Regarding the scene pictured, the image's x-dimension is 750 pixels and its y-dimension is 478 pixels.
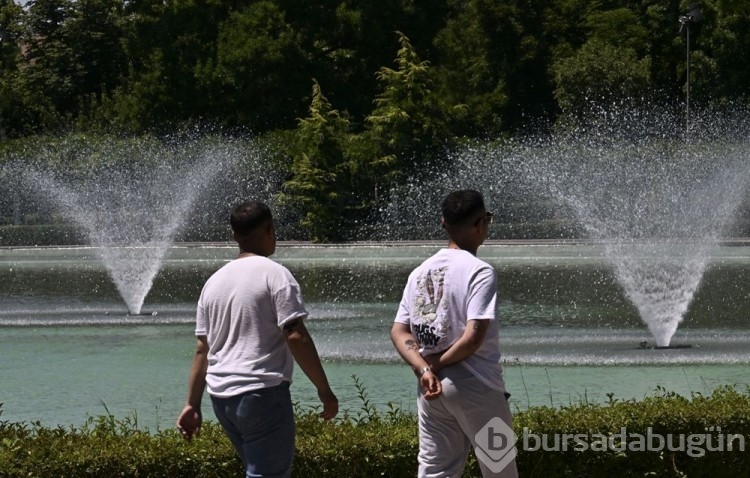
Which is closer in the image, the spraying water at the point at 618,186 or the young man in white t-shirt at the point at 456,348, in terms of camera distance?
the young man in white t-shirt at the point at 456,348

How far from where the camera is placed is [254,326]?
17.3 ft

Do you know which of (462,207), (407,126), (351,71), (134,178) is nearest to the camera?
(462,207)

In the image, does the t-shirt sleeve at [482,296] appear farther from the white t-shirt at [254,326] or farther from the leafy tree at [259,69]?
the leafy tree at [259,69]

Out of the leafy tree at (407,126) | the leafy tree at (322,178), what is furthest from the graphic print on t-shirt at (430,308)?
the leafy tree at (407,126)

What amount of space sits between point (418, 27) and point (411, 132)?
875 cm

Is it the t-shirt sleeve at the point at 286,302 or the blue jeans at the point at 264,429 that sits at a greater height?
the t-shirt sleeve at the point at 286,302

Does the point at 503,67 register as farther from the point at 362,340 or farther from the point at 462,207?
the point at 462,207

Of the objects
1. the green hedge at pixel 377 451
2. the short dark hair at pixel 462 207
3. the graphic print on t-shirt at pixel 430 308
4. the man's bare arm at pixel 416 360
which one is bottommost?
the green hedge at pixel 377 451

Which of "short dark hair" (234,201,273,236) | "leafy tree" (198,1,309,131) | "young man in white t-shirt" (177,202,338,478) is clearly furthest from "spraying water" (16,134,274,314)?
"young man in white t-shirt" (177,202,338,478)

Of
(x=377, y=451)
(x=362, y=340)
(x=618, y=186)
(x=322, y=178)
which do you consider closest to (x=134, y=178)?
(x=322, y=178)

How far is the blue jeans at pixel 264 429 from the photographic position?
17.1ft

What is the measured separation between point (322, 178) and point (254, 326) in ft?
114

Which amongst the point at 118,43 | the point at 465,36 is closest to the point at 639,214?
the point at 465,36

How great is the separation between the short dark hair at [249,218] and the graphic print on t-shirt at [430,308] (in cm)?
66
